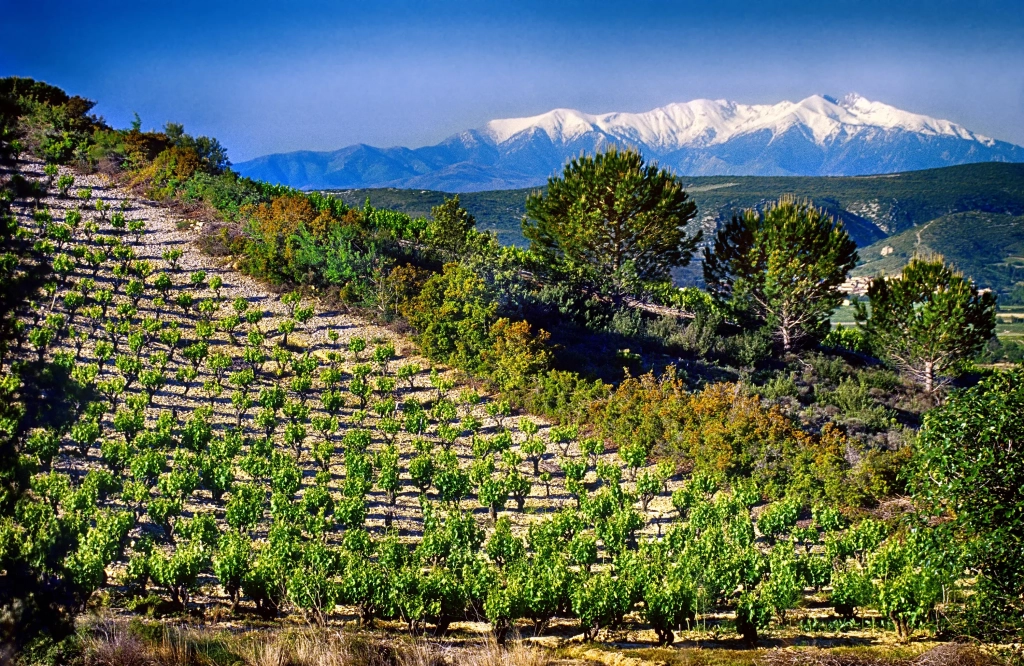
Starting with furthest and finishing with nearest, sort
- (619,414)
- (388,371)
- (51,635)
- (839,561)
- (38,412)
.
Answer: (388,371) < (619,414) < (38,412) < (839,561) < (51,635)

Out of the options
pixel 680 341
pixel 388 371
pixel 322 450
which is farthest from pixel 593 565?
pixel 680 341

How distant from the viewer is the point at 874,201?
350 feet

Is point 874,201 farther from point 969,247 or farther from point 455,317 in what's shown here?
point 455,317

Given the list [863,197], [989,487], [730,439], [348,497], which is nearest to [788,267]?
[730,439]

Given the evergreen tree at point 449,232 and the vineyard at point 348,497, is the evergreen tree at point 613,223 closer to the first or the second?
the evergreen tree at point 449,232

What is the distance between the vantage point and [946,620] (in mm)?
8695

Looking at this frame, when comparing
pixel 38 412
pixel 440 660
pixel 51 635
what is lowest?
pixel 440 660

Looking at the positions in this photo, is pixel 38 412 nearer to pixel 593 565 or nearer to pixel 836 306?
pixel 593 565

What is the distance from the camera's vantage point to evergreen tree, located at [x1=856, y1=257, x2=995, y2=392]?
72.2 feet

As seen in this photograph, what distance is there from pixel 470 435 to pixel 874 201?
110m

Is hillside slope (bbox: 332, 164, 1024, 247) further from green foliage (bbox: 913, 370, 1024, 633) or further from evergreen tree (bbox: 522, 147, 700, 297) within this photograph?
green foliage (bbox: 913, 370, 1024, 633)

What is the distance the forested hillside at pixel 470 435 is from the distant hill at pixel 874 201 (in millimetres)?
52120

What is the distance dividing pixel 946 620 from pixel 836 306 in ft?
61.9

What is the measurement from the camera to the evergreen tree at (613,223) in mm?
26906
